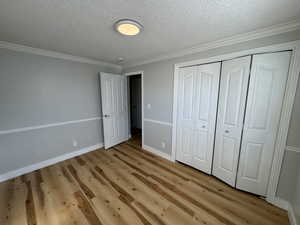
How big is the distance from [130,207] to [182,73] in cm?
238

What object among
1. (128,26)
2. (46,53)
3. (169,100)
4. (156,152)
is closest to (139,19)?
(128,26)

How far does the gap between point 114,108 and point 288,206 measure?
363cm

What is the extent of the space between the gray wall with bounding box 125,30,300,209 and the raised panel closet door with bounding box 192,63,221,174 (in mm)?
319

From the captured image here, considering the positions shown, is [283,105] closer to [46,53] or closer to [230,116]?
[230,116]

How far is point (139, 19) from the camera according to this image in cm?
135

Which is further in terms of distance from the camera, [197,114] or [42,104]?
[42,104]

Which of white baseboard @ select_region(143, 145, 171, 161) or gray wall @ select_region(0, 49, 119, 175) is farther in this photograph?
white baseboard @ select_region(143, 145, 171, 161)

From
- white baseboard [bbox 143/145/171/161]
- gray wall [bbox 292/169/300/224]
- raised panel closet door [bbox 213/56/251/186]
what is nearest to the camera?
gray wall [bbox 292/169/300/224]

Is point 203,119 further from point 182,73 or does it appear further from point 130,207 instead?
point 130,207

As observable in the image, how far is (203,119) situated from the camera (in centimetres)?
222

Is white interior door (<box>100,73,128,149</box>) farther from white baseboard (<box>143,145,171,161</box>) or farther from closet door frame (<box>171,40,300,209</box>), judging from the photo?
closet door frame (<box>171,40,300,209</box>)

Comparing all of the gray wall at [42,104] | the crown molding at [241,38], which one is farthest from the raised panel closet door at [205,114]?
the gray wall at [42,104]

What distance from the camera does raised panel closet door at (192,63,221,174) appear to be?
2057mm

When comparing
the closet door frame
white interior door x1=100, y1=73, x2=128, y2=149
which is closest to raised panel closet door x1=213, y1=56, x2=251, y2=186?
the closet door frame
